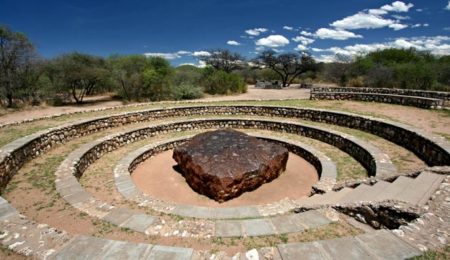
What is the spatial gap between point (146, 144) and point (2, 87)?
759 inches

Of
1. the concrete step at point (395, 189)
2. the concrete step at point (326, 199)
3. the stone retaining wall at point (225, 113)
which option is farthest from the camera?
the stone retaining wall at point (225, 113)

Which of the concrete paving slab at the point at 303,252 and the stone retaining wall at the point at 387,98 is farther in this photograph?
the stone retaining wall at the point at 387,98

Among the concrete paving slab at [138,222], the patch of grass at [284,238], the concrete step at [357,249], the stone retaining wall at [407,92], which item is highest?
the stone retaining wall at [407,92]

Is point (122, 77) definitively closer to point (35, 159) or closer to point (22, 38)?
point (22, 38)

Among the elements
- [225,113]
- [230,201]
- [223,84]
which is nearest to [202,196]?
[230,201]

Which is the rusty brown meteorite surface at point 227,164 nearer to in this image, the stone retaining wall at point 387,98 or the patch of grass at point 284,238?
the patch of grass at point 284,238

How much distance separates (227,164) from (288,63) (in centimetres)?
5162

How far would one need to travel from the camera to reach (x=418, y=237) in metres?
3.33

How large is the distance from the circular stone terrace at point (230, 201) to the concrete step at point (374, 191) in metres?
0.04

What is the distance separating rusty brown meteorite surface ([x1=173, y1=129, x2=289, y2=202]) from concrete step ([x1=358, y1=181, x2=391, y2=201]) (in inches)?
125

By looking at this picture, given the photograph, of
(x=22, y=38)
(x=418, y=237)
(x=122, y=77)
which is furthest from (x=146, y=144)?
(x=22, y=38)

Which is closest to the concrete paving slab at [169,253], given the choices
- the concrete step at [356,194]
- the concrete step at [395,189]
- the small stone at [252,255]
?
the small stone at [252,255]

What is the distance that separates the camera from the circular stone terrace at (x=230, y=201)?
3340 millimetres

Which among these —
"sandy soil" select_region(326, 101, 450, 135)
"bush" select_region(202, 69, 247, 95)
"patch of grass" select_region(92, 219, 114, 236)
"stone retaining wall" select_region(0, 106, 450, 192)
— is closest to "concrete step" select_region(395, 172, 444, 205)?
"stone retaining wall" select_region(0, 106, 450, 192)
